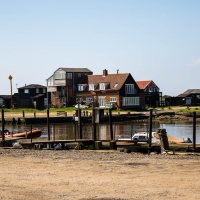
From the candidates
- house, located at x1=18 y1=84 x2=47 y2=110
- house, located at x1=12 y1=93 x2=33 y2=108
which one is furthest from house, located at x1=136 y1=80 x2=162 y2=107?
house, located at x1=12 y1=93 x2=33 y2=108

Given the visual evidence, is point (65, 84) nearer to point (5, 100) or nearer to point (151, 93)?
point (5, 100)

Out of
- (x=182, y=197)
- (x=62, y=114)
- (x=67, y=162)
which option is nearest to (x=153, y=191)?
(x=182, y=197)

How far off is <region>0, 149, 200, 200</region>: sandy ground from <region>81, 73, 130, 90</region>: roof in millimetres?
80322

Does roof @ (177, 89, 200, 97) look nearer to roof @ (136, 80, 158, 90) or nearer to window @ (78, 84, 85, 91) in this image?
roof @ (136, 80, 158, 90)

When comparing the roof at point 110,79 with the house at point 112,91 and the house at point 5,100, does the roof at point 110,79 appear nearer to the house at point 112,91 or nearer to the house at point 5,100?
the house at point 112,91

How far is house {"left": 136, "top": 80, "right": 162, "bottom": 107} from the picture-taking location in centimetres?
12294

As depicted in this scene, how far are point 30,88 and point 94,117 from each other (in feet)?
331

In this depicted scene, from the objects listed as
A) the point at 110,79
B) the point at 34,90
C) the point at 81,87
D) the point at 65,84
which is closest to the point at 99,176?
the point at 110,79

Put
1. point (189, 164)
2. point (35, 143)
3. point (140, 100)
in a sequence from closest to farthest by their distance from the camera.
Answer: point (189, 164), point (35, 143), point (140, 100)

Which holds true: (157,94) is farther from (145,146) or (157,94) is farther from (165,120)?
(145,146)

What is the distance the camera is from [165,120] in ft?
320

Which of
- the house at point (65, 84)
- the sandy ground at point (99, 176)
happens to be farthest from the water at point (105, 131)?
the house at point (65, 84)

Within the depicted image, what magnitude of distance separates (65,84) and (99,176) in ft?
309

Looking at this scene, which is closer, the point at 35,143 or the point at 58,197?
the point at 58,197
